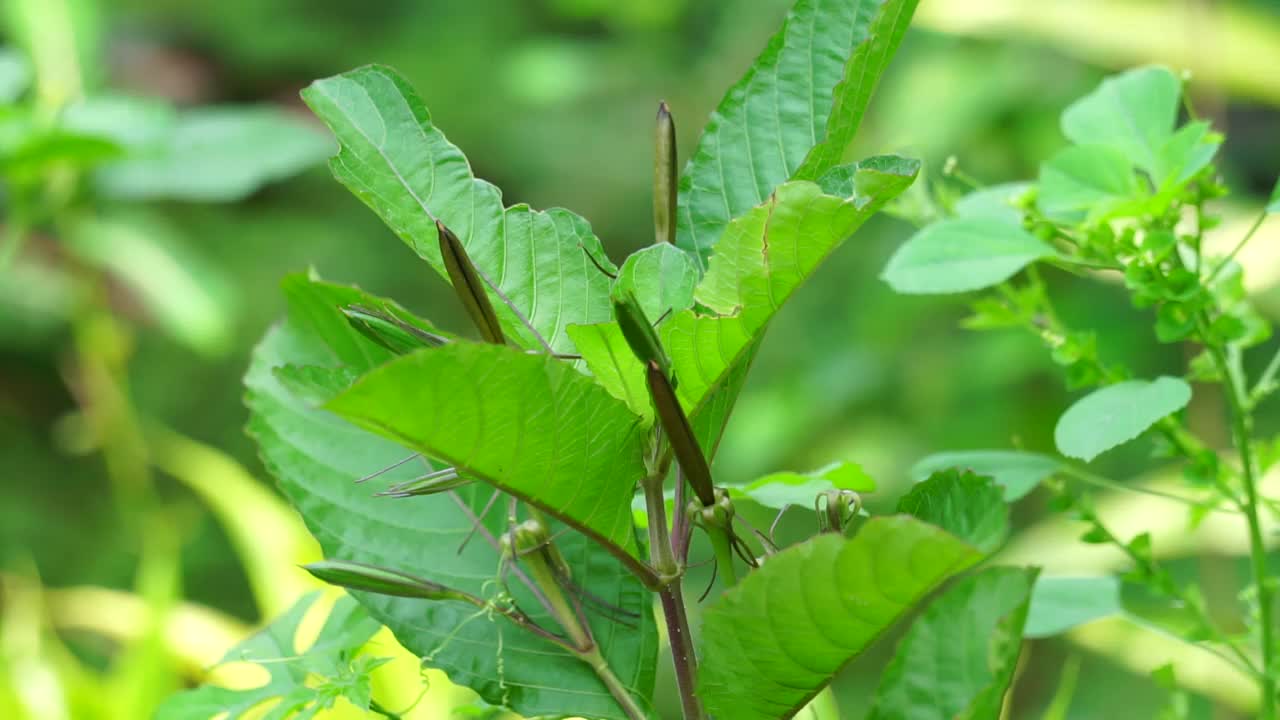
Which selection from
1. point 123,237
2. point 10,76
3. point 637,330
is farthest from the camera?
point 123,237

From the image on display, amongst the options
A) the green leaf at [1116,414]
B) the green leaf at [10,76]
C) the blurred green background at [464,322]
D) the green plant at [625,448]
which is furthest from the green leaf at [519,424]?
the green leaf at [10,76]

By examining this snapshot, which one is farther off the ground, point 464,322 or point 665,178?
point 665,178

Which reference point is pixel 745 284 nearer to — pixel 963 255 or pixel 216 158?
pixel 963 255

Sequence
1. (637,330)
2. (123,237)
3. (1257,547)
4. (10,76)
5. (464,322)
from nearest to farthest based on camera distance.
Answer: (637,330), (1257,547), (10,76), (123,237), (464,322)

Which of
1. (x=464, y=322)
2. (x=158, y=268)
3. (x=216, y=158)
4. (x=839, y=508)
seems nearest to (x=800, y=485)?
(x=839, y=508)

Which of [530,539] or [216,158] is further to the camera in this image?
[216,158]

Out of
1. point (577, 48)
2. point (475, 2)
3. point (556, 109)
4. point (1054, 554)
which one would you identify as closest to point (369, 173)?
point (1054, 554)
